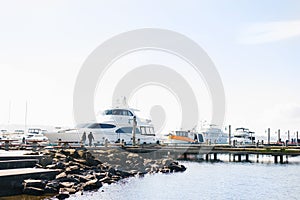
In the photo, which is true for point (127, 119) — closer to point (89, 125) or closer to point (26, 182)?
point (89, 125)

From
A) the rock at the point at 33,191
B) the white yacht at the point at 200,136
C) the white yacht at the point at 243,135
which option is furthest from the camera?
the white yacht at the point at 243,135

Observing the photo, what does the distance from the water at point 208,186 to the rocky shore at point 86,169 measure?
1.05 meters

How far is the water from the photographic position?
2283 centimetres

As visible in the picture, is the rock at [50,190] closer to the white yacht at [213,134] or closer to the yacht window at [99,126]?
the yacht window at [99,126]

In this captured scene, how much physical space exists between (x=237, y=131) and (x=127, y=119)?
4361 centimetres

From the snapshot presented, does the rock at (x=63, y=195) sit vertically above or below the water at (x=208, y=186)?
above

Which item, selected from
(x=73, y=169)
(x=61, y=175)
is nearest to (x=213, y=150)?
(x=73, y=169)

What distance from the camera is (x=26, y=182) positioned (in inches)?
767

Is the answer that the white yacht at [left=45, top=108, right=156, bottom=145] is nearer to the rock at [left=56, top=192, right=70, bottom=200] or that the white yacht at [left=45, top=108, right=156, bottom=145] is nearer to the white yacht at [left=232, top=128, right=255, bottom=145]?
the rock at [left=56, top=192, right=70, bottom=200]

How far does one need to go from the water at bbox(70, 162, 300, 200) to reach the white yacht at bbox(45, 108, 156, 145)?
692 inches

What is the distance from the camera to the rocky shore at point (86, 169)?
20.7 metres

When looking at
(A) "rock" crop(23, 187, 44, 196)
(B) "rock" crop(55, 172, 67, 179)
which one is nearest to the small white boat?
(B) "rock" crop(55, 172, 67, 179)

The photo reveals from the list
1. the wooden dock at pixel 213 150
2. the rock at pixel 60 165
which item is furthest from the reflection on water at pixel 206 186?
the wooden dock at pixel 213 150

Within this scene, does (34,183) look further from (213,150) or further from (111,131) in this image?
(111,131)
